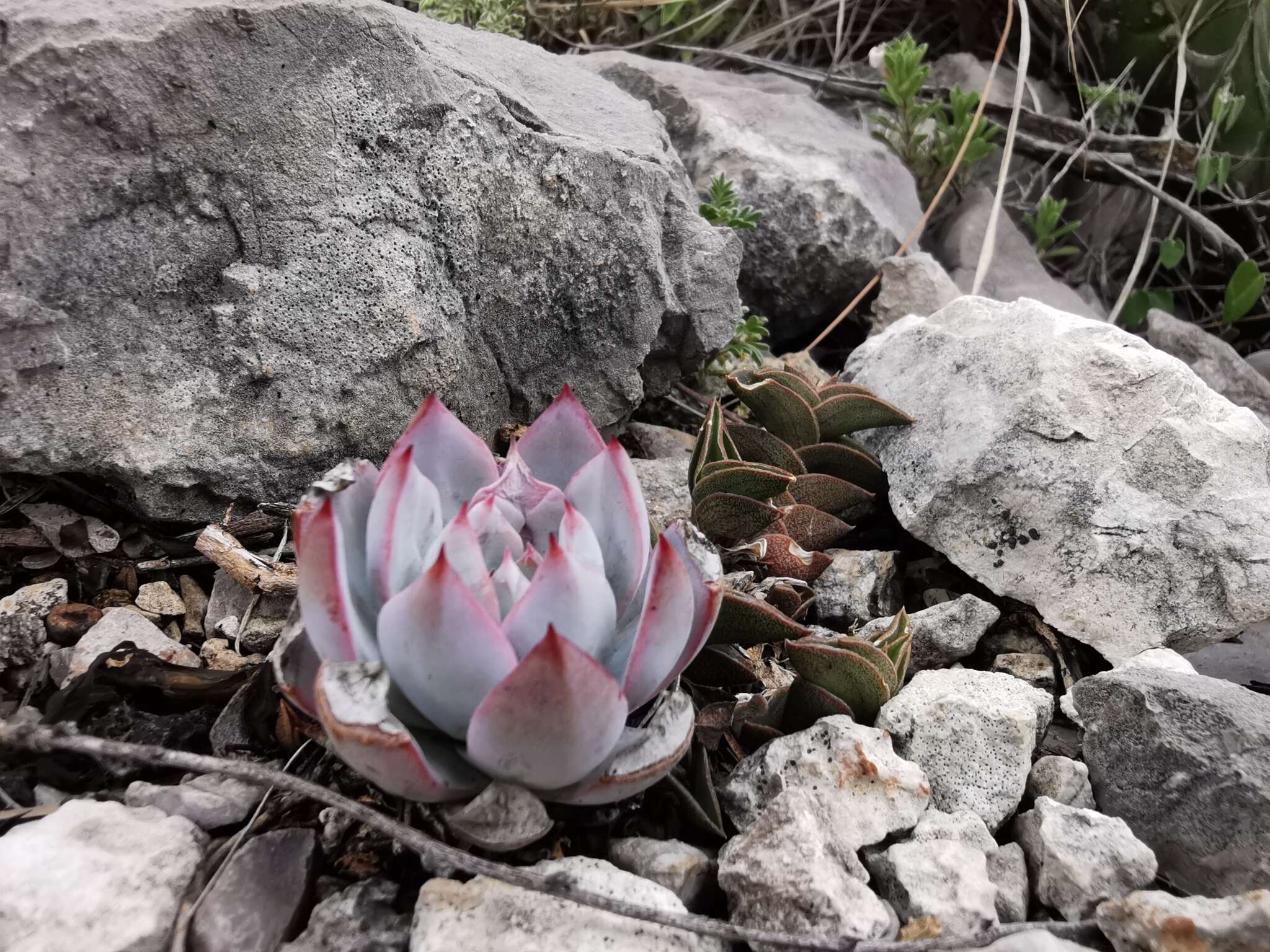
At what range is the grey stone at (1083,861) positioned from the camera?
1187 millimetres

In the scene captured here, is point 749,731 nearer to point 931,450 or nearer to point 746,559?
point 746,559

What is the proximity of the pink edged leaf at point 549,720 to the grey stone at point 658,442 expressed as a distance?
131cm

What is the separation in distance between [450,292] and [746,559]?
2.49ft

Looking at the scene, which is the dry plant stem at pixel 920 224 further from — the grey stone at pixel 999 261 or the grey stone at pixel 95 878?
the grey stone at pixel 95 878

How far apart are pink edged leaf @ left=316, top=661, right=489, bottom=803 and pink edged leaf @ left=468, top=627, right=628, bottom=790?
0.05m

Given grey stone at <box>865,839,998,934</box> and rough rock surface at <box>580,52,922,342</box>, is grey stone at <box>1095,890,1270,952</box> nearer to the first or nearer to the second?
grey stone at <box>865,839,998,934</box>

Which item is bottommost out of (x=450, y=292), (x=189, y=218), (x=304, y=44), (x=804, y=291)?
(x=804, y=291)

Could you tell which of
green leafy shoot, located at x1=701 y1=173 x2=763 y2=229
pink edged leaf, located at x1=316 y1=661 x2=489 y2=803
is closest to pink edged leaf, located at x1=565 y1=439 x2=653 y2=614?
pink edged leaf, located at x1=316 y1=661 x2=489 y2=803

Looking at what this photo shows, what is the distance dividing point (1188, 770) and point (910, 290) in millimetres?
1898

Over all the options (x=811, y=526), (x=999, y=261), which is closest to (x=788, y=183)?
(x=999, y=261)

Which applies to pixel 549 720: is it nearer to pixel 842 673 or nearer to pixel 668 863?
pixel 668 863

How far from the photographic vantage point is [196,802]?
1160 millimetres

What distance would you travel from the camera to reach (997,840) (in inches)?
53.8

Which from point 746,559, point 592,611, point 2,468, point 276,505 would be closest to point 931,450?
point 746,559
